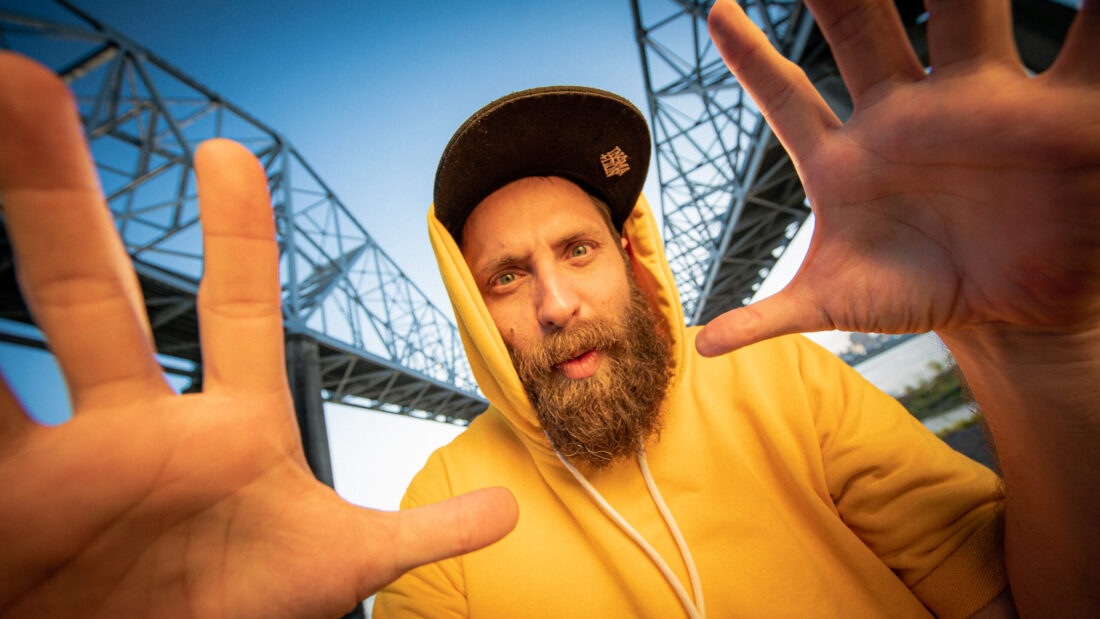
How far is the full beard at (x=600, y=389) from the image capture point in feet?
4.29

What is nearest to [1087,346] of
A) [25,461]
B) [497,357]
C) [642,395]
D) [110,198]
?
[642,395]

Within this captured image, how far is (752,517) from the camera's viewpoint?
1208 millimetres

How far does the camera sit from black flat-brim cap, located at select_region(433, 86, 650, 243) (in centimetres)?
155

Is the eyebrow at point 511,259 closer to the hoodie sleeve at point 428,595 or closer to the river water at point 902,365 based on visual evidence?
the hoodie sleeve at point 428,595

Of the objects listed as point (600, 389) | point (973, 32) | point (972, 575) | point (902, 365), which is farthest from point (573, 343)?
point (902, 365)

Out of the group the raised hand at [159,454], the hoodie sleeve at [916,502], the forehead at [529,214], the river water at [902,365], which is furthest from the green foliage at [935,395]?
the raised hand at [159,454]

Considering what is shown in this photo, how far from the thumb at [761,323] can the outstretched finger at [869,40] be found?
0.47m

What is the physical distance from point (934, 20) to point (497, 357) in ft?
4.43

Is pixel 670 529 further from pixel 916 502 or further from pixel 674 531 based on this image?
pixel 916 502

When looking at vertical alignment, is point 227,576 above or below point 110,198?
below

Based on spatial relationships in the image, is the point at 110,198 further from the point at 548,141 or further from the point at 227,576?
the point at 227,576

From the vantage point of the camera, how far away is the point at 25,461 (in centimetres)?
53

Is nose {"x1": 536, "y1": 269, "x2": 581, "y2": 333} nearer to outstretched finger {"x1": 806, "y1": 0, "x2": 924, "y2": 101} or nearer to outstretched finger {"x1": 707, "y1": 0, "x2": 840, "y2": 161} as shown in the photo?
outstretched finger {"x1": 707, "y1": 0, "x2": 840, "y2": 161}

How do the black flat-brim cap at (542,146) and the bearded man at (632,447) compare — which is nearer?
the bearded man at (632,447)
